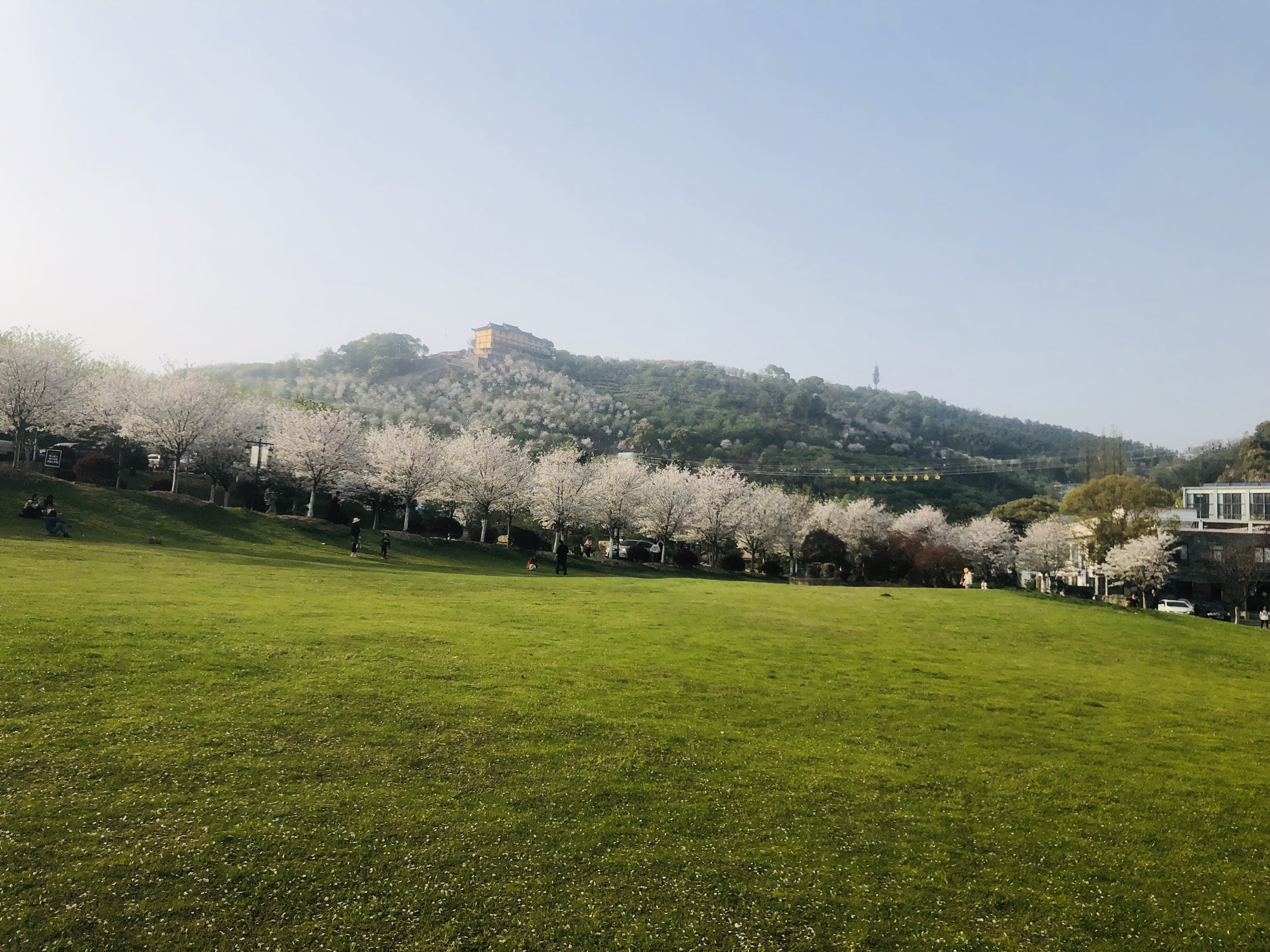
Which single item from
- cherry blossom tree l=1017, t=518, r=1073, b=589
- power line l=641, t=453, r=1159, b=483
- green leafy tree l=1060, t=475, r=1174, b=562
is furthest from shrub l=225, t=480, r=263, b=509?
cherry blossom tree l=1017, t=518, r=1073, b=589

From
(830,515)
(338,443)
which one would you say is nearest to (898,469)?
(830,515)

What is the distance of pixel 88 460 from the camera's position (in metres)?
54.0

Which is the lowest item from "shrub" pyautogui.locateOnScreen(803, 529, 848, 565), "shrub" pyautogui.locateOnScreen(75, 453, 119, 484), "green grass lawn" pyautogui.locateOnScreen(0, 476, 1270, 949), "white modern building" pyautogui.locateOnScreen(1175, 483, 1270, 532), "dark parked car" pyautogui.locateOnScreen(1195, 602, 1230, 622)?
"dark parked car" pyautogui.locateOnScreen(1195, 602, 1230, 622)

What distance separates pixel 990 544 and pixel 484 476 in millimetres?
65225

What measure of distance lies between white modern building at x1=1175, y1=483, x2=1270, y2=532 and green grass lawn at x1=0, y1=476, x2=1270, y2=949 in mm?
88723

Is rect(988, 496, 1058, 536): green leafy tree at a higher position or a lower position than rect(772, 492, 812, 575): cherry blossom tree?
higher

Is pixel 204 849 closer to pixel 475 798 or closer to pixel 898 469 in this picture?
pixel 475 798

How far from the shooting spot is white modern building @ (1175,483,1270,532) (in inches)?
3511

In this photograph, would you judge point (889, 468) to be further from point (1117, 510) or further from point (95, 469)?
point (95, 469)

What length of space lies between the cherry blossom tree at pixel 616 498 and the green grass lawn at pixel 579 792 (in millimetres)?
48822

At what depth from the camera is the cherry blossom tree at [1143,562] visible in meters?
66.3

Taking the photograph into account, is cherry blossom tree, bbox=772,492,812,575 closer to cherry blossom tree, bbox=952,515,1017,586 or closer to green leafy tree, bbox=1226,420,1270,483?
cherry blossom tree, bbox=952,515,1017,586

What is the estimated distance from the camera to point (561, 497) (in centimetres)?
6475

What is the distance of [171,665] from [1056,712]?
19.0 metres
